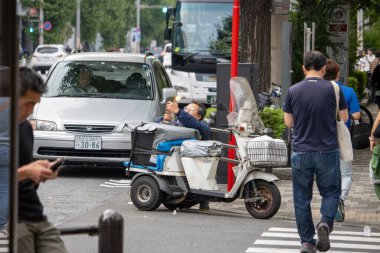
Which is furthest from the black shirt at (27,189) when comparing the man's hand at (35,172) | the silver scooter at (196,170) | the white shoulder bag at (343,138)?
the silver scooter at (196,170)

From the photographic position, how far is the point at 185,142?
481 inches

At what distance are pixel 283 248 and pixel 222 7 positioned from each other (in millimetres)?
18949

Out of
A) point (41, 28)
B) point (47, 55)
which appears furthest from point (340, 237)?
point (41, 28)

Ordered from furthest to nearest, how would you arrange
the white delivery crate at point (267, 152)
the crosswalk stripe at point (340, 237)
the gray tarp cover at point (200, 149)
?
the gray tarp cover at point (200, 149)
the white delivery crate at point (267, 152)
the crosswalk stripe at point (340, 237)

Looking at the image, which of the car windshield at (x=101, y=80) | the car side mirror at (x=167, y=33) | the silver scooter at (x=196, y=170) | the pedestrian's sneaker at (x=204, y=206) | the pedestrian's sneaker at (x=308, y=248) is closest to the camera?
the pedestrian's sneaker at (x=308, y=248)

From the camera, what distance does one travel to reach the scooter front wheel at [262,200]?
39.1 ft

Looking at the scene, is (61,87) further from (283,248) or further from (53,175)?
(53,175)

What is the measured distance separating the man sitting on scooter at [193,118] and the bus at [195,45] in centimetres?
1544

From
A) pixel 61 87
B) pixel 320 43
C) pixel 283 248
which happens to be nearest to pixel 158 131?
pixel 283 248

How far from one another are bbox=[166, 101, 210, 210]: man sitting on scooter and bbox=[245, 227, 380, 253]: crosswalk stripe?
1.66 m

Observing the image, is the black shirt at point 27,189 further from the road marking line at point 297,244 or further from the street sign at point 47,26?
the street sign at point 47,26

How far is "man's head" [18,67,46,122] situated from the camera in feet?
19.2

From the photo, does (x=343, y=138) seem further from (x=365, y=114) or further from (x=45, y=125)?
(x=365, y=114)

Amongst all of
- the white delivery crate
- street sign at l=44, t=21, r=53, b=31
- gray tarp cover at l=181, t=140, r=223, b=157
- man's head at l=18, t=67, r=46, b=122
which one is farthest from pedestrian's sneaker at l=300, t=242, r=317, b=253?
street sign at l=44, t=21, r=53, b=31
